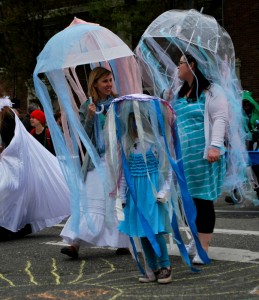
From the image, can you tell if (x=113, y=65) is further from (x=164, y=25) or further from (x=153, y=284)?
(x=153, y=284)

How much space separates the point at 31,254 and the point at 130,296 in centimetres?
232

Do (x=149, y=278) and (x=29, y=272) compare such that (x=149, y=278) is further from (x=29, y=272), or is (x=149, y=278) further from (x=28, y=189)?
(x=28, y=189)

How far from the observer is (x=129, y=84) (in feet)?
21.8

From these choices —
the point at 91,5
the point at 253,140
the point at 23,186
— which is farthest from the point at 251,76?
the point at 23,186

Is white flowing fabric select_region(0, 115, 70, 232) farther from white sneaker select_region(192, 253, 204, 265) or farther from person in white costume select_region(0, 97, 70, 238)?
white sneaker select_region(192, 253, 204, 265)

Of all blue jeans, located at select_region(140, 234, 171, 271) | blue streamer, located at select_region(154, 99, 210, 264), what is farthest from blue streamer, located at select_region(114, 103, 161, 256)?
blue streamer, located at select_region(154, 99, 210, 264)

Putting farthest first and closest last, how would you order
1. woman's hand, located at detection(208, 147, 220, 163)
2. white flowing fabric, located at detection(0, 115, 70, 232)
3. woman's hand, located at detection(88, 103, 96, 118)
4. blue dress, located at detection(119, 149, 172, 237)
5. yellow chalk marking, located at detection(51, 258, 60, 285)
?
white flowing fabric, located at detection(0, 115, 70, 232)
woman's hand, located at detection(88, 103, 96, 118)
woman's hand, located at detection(208, 147, 220, 163)
yellow chalk marking, located at detection(51, 258, 60, 285)
blue dress, located at detection(119, 149, 172, 237)

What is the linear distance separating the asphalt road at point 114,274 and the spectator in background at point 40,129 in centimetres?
400

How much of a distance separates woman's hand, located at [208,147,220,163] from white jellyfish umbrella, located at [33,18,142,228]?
2.95ft

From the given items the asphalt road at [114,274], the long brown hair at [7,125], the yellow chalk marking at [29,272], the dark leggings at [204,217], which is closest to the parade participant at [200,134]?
the dark leggings at [204,217]

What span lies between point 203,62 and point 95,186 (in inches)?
58.0

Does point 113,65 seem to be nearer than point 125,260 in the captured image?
No

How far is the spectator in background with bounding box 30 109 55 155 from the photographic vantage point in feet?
37.7

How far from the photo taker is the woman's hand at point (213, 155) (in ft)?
18.7
